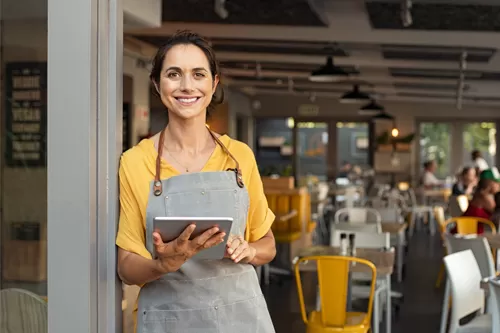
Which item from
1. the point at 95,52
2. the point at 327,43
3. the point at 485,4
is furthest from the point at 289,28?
the point at 95,52

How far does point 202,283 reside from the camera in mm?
2268

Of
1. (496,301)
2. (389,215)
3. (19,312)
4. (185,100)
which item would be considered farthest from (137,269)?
(389,215)

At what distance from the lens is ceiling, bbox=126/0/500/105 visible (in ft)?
27.2

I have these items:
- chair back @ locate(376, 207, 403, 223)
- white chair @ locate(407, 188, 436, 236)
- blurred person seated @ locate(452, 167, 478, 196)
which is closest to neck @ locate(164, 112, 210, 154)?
chair back @ locate(376, 207, 403, 223)

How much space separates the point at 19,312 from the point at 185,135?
3.11ft

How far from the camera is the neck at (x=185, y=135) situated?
2.29 metres

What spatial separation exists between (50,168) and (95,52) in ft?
1.21

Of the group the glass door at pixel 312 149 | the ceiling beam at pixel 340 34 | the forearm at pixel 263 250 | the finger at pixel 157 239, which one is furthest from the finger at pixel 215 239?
the glass door at pixel 312 149

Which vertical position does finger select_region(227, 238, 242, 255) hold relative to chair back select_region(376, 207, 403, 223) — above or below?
above

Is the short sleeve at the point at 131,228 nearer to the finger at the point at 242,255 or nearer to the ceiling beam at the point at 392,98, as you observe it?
the finger at the point at 242,255

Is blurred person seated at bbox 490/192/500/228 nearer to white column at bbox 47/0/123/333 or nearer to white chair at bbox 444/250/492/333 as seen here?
white chair at bbox 444/250/492/333

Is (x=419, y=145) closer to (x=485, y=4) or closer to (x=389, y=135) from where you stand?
(x=389, y=135)

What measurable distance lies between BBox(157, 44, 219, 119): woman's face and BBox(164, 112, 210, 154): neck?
3cm

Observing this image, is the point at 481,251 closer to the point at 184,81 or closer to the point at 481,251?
the point at 481,251
